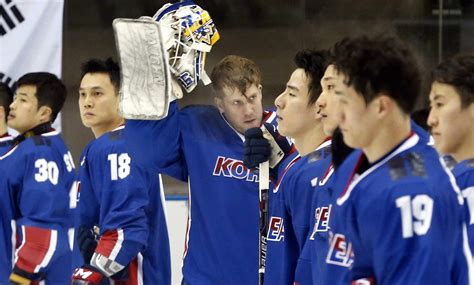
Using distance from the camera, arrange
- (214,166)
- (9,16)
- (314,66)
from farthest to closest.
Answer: (9,16), (214,166), (314,66)

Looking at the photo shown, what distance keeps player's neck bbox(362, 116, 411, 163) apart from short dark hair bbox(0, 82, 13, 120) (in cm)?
346

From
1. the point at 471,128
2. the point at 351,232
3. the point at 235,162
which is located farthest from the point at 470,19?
the point at 351,232

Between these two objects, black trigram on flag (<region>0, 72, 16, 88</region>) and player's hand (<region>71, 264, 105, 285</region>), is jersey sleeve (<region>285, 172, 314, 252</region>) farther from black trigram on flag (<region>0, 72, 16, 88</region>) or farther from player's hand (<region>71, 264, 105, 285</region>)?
black trigram on flag (<region>0, 72, 16, 88</region>)

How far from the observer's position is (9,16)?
5.93 metres

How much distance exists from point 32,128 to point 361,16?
1785mm

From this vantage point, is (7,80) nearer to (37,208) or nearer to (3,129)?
(3,129)

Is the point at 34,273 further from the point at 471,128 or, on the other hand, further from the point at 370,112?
the point at 370,112

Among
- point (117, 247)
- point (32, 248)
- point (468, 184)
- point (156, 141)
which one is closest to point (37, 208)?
point (32, 248)

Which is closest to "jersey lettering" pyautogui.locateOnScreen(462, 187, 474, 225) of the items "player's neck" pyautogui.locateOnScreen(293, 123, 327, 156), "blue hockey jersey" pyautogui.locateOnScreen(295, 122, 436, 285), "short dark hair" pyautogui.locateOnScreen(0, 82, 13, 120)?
"blue hockey jersey" pyautogui.locateOnScreen(295, 122, 436, 285)

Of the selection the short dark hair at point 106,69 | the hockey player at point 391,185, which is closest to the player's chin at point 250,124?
the short dark hair at point 106,69

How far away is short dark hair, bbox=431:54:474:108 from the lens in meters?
3.40

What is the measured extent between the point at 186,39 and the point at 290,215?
2.37 feet

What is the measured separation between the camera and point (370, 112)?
97.7 inches

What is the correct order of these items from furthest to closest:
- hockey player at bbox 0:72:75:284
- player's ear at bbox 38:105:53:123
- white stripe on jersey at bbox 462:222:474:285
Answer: player's ear at bbox 38:105:53:123, hockey player at bbox 0:72:75:284, white stripe on jersey at bbox 462:222:474:285
